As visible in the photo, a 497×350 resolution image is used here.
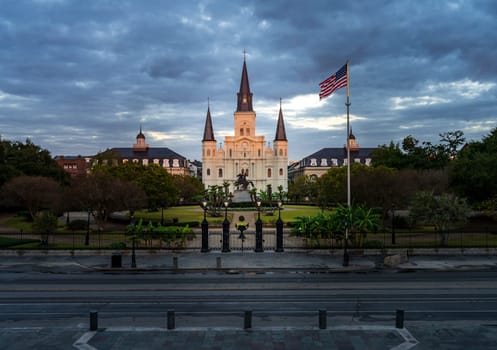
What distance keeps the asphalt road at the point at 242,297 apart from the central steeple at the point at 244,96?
11669 centimetres

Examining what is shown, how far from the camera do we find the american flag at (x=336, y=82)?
1139 inches

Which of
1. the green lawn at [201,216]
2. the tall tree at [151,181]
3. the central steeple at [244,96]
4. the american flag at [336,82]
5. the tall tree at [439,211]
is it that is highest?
the central steeple at [244,96]

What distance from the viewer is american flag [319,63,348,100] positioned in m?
28.9

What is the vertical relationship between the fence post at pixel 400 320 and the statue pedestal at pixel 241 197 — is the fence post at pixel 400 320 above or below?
below

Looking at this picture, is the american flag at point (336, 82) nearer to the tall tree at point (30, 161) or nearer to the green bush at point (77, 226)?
the green bush at point (77, 226)

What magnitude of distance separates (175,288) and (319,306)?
6.76 meters

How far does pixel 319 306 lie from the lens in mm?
15102

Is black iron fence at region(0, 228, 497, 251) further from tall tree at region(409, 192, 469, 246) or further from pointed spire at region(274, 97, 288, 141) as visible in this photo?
pointed spire at region(274, 97, 288, 141)

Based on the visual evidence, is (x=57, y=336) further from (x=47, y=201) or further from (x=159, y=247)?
(x=47, y=201)

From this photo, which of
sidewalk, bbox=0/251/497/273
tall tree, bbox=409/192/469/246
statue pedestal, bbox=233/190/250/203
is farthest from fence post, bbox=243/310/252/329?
statue pedestal, bbox=233/190/250/203

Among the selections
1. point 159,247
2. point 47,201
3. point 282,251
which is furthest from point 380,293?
point 47,201

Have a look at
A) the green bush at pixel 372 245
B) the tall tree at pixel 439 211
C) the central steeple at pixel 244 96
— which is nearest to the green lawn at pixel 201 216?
the green bush at pixel 372 245

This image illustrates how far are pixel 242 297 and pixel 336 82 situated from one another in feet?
61.7

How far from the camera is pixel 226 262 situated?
24.7 meters
